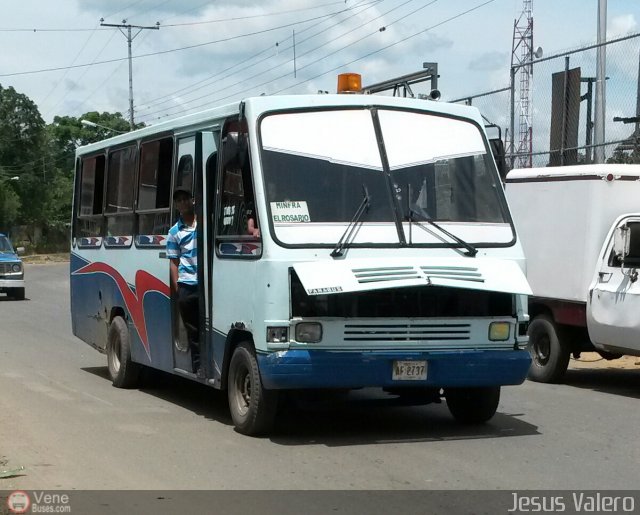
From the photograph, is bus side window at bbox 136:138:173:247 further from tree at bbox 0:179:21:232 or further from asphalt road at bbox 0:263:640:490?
tree at bbox 0:179:21:232

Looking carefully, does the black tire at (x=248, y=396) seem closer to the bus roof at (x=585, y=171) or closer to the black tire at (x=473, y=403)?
the black tire at (x=473, y=403)

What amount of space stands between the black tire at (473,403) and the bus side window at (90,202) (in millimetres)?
5385

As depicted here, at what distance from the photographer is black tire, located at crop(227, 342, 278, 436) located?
28.6 feet

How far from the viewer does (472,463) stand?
7.97 m

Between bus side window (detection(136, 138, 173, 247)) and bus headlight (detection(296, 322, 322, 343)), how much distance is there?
9.76 ft

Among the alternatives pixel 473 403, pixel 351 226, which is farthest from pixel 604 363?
pixel 351 226

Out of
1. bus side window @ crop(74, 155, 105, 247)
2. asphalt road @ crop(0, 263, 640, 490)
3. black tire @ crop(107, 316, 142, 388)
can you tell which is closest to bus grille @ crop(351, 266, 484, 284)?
asphalt road @ crop(0, 263, 640, 490)

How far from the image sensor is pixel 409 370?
8.59 meters

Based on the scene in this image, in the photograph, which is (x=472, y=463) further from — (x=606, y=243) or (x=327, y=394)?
(x=606, y=243)

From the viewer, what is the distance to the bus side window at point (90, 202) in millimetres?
13375

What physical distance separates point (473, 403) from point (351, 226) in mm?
2111

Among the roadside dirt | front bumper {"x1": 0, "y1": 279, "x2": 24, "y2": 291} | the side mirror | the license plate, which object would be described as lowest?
the roadside dirt

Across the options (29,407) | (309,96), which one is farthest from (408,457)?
(29,407)

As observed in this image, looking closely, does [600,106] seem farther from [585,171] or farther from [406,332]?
[406,332]
